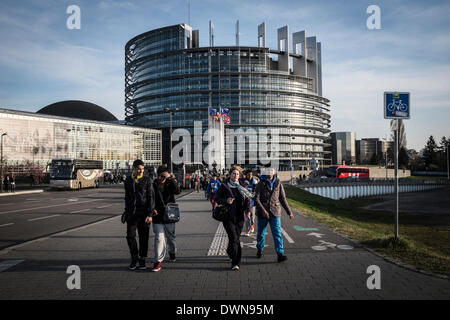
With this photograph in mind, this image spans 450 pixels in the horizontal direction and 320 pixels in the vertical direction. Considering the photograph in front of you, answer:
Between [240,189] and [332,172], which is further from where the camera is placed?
[332,172]

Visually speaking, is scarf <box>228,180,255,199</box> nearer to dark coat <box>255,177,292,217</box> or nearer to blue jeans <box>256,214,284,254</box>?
dark coat <box>255,177,292,217</box>

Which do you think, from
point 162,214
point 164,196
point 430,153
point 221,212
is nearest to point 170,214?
point 162,214

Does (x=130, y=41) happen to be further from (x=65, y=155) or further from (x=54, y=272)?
(x=54, y=272)

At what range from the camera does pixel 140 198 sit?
19.4ft

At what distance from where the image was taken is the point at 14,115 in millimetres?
55438

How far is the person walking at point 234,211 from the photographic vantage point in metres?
5.90

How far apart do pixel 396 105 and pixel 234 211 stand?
472 cm

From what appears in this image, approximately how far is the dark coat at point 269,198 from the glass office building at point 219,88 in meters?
85.1

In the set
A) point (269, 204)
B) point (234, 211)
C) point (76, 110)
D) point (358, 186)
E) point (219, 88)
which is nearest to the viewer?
point (234, 211)

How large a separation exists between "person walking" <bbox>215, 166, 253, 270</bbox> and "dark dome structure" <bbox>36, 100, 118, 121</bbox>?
110m

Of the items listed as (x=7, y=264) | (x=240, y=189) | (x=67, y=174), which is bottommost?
(x=7, y=264)

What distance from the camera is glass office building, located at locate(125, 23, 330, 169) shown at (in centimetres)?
9481

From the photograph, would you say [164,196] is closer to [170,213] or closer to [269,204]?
[170,213]
